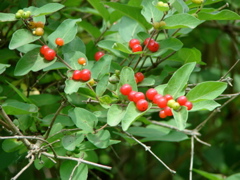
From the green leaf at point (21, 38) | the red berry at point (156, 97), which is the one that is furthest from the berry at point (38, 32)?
the red berry at point (156, 97)

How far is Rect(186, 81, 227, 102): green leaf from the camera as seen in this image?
3.76 ft

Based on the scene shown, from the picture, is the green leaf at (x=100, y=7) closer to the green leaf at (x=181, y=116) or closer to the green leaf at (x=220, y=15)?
the green leaf at (x=220, y=15)

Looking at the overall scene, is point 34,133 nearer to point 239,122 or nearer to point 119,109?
point 119,109

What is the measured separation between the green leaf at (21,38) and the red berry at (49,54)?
0.05 metres

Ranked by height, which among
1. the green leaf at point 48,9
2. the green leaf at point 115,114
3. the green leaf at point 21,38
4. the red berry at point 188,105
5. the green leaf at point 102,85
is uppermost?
the green leaf at point 48,9

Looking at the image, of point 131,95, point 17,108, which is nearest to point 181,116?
point 131,95

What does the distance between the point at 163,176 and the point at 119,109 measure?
1660mm

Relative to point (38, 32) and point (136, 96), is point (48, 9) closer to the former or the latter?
point (38, 32)

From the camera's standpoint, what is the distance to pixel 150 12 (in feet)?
4.20

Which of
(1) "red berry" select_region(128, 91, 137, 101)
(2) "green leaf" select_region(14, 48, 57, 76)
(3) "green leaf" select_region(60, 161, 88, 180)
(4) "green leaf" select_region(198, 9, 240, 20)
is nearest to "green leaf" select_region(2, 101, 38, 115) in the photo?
(2) "green leaf" select_region(14, 48, 57, 76)

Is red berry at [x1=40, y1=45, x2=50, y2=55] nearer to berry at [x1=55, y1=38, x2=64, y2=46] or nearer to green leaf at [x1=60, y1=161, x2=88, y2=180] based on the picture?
berry at [x1=55, y1=38, x2=64, y2=46]

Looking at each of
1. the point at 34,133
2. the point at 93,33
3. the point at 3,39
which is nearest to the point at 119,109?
the point at 34,133

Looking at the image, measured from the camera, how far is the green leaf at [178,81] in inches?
45.4

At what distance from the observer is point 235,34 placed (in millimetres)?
2424
